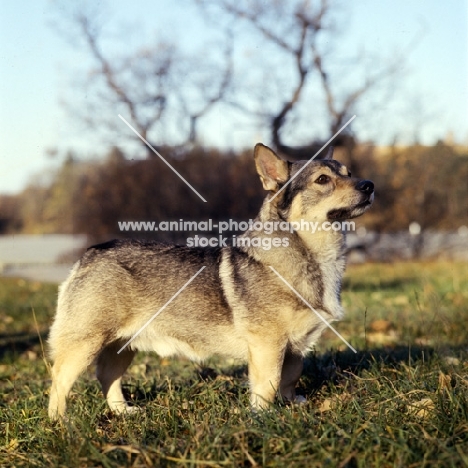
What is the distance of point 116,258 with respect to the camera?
480 cm

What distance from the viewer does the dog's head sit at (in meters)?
4.56

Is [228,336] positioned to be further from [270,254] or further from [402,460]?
[402,460]

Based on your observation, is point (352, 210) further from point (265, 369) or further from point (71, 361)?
point (71, 361)

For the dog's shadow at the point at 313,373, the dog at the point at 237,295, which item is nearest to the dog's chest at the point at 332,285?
the dog at the point at 237,295

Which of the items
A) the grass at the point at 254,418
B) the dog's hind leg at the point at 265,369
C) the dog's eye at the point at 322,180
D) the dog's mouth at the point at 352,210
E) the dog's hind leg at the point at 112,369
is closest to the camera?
the grass at the point at 254,418

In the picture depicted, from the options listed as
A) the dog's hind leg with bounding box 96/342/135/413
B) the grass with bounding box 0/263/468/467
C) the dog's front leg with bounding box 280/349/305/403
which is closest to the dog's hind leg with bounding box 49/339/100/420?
the grass with bounding box 0/263/468/467

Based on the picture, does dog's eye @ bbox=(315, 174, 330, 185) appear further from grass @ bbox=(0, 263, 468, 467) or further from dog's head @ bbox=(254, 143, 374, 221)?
grass @ bbox=(0, 263, 468, 467)

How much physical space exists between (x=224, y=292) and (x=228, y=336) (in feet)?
1.12

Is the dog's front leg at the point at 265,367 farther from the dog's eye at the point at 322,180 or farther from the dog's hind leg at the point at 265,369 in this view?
the dog's eye at the point at 322,180

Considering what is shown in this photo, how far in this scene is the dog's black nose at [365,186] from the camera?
4.53 meters

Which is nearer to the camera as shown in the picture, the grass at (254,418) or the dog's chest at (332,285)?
the grass at (254,418)

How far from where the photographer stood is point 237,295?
4.55 m

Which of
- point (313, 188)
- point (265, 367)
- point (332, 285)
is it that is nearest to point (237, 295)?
point (265, 367)

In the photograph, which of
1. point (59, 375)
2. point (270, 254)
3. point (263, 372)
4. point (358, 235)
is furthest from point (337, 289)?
point (358, 235)
